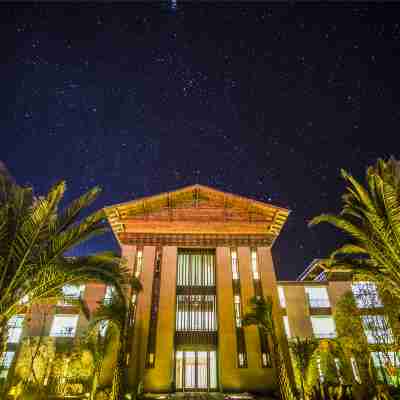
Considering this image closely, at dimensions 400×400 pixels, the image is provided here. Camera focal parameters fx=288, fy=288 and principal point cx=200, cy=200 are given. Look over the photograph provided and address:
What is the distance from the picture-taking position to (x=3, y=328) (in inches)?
237

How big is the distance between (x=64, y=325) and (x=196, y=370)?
1071cm

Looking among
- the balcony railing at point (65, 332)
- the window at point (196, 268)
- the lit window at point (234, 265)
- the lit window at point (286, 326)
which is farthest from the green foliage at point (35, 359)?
the lit window at point (286, 326)

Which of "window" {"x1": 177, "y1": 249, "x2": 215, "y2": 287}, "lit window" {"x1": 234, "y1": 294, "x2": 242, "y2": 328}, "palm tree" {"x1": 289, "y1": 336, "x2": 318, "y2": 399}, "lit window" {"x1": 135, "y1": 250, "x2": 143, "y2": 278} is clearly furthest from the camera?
"window" {"x1": 177, "y1": 249, "x2": 215, "y2": 287}

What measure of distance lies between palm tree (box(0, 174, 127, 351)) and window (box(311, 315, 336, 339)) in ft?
70.4

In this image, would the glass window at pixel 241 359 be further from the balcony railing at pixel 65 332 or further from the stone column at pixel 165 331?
the balcony railing at pixel 65 332

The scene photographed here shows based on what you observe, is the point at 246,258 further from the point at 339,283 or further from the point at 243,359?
the point at 339,283

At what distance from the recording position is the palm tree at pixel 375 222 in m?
7.59

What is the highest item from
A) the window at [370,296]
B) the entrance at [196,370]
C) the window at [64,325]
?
the window at [370,296]

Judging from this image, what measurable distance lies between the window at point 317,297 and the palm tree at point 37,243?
21283mm

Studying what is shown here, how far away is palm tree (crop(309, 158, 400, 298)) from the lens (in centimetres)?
759

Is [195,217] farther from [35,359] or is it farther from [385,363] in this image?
[385,363]

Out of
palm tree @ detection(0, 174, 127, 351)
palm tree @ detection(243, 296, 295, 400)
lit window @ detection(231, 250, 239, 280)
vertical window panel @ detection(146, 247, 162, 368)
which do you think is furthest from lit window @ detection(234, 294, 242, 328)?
palm tree @ detection(0, 174, 127, 351)

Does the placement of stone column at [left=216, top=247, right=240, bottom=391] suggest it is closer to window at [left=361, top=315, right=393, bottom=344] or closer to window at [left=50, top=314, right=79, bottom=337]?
window at [left=361, top=315, right=393, bottom=344]

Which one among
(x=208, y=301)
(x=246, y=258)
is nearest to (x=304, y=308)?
(x=246, y=258)
